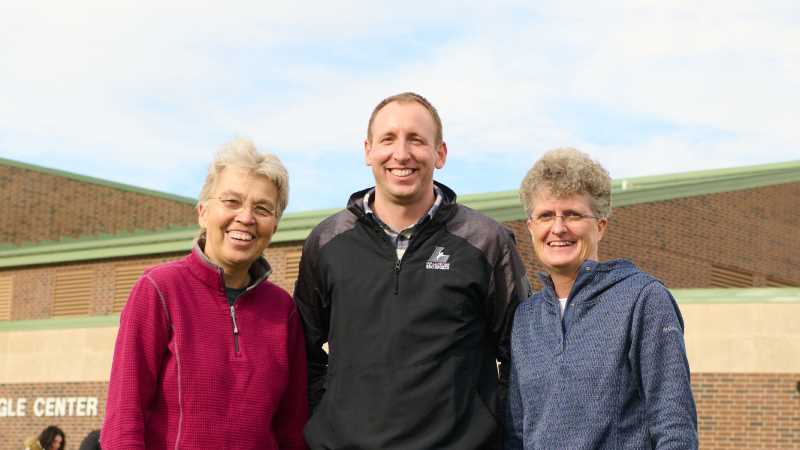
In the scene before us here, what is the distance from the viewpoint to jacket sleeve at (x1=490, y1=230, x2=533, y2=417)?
5.54 m

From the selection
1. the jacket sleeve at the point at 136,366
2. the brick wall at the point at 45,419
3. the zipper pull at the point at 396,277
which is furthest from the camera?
the brick wall at the point at 45,419

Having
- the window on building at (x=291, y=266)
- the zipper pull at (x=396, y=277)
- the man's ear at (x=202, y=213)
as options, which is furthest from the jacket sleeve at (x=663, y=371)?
the window on building at (x=291, y=266)

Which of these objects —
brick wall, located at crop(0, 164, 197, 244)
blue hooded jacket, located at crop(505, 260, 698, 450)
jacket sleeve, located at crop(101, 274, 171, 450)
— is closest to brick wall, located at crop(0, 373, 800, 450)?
blue hooded jacket, located at crop(505, 260, 698, 450)

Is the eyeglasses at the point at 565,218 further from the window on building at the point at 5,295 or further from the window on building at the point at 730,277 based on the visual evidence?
the window on building at the point at 5,295

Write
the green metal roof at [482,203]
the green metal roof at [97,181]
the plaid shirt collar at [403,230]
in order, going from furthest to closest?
the green metal roof at [97,181] < the green metal roof at [482,203] < the plaid shirt collar at [403,230]

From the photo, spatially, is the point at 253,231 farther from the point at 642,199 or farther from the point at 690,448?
the point at 642,199

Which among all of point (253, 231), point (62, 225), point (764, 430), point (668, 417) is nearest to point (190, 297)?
point (253, 231)

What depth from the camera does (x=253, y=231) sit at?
530 cm

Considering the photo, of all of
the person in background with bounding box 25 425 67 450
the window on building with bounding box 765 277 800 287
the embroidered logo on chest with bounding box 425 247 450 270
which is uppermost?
the embroidered logo on chest with bounding box 425 247 450 270

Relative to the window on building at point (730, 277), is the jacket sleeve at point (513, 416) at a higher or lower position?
higher

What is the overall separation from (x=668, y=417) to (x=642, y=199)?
2510 cm

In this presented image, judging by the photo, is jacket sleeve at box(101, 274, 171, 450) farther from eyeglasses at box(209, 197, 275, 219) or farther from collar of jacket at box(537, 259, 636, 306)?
collar of jacket at box(537, 259, 636, 306)

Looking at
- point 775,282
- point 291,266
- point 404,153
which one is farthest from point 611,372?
point 775,282

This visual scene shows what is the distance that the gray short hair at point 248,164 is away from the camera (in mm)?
5320
